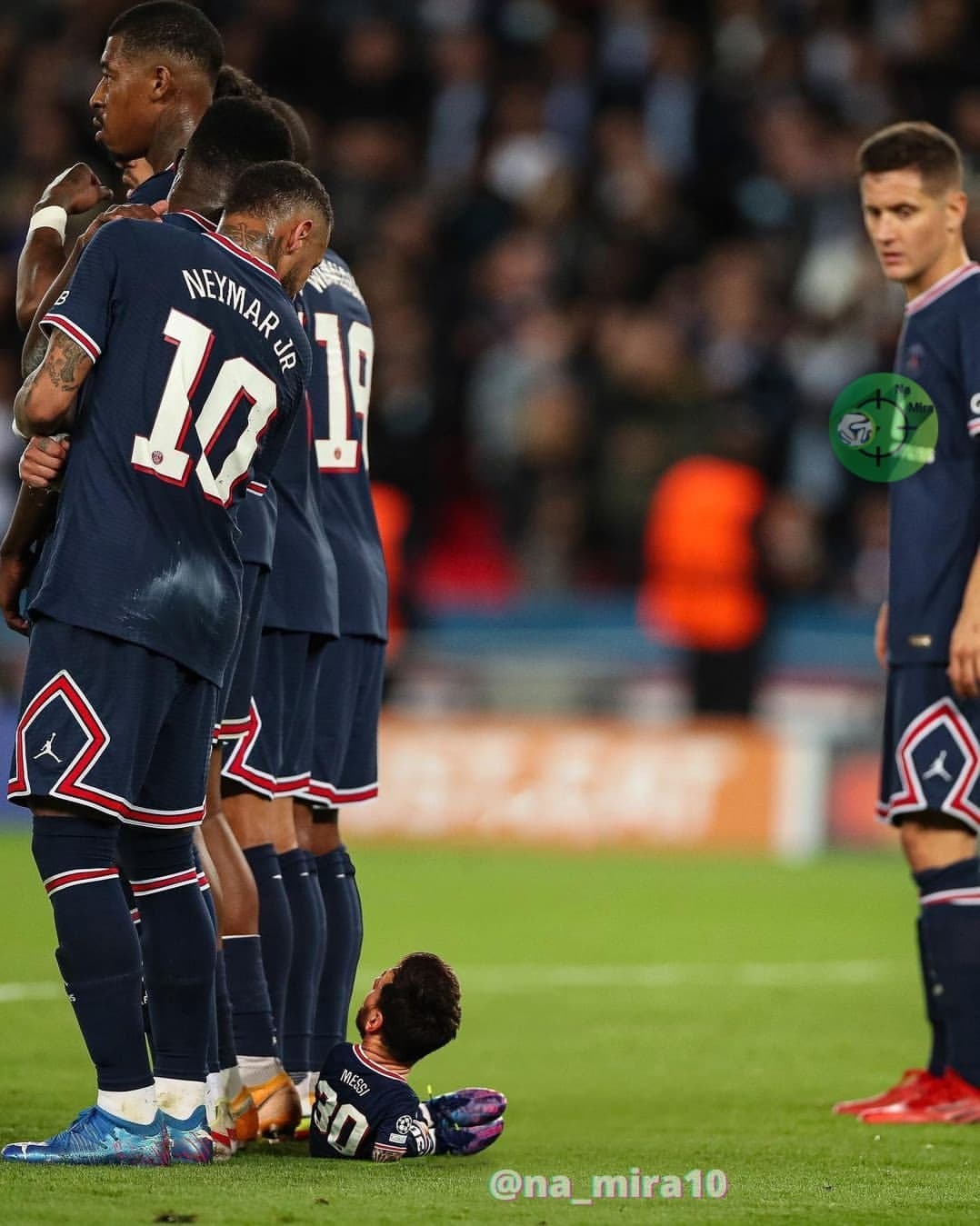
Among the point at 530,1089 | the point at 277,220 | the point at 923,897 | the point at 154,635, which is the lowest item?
the point at 530,1089

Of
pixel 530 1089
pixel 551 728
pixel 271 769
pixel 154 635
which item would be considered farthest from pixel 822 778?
pixel 154 635

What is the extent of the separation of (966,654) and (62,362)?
276 cm

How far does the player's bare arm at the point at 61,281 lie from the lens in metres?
4.83

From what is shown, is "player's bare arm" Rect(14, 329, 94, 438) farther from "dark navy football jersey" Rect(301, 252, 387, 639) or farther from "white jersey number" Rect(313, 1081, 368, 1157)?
"white jersey number" Rect(313, 1081, 368, 1157)

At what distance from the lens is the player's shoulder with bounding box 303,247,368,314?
5.88 metres

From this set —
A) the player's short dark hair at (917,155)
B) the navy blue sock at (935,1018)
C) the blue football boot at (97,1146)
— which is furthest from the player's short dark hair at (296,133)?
the navy blue sock at (935,1018)

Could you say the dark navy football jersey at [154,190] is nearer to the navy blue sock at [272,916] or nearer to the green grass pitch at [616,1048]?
the navy blue sock at [272,916]

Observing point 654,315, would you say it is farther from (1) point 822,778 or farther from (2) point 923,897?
(2) point 923,897

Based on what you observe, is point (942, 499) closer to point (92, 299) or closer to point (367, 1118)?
point (367, 1118)

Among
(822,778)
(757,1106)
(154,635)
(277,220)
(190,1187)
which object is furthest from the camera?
(822,778)

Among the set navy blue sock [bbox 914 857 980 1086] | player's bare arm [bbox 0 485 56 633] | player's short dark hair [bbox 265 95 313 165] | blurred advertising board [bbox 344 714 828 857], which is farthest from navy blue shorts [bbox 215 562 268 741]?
blurred advertising board [bbox 344 714 828 857]

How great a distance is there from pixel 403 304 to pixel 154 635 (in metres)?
12.1

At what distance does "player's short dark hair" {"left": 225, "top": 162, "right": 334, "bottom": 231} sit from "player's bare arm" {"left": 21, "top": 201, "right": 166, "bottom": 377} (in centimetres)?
19

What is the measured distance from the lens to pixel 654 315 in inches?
646
